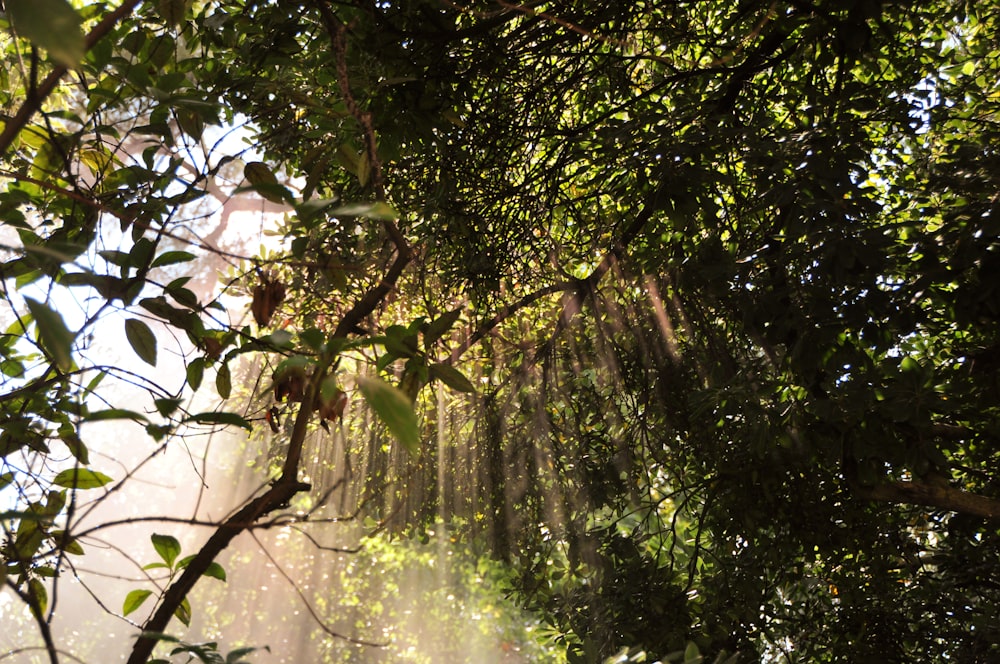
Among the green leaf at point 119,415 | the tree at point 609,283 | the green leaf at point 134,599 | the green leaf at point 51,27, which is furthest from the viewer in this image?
the tree at point 609,283

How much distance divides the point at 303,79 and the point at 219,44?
32cm

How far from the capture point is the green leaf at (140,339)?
139cm

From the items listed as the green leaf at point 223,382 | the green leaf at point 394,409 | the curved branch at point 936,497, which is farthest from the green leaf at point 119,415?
the curved branch at point 936,497

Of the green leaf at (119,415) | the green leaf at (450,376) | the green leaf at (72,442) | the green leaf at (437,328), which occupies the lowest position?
the green leaf at (119,415)

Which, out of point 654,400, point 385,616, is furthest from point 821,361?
point 385,616

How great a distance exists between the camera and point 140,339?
1.40 m

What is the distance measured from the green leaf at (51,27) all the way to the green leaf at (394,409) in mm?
352

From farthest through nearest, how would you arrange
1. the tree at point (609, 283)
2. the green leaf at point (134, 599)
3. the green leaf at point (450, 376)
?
the tree at point (609, 283) → the green leaf at point (134, 599) → the green leaf at point (450, 376)

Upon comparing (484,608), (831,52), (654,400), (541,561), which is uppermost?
(484,608)

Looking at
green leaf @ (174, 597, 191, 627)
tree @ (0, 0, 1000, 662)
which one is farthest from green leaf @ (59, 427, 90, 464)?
green leaf @ (174, 597, 191, 627)

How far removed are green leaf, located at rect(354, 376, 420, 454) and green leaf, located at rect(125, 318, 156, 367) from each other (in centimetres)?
80

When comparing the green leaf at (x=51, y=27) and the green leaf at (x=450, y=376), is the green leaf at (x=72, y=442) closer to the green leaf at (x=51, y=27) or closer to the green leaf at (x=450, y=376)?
the green leaf at (x=450, y=376)

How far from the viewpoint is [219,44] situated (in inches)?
99.0

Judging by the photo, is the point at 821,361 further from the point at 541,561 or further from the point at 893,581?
the point at 541,561
